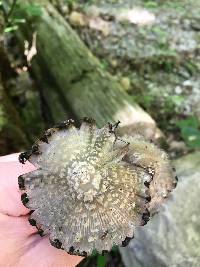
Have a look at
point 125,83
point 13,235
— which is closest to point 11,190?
point 13,235

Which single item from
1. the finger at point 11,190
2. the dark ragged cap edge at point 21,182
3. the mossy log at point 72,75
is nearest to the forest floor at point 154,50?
the mossy log at point 72,75

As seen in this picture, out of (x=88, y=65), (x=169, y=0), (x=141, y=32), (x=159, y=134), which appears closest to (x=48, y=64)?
(x=88, y=65)

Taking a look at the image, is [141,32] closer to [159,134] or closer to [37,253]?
[159,134]

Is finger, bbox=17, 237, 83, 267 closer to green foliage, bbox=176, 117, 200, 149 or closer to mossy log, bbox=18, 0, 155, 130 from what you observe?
mossy log, bbox=18, 0, 155, 130

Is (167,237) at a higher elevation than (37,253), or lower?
lower

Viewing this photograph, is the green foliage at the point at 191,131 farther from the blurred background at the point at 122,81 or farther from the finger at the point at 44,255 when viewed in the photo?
the finger at the point at 44,255

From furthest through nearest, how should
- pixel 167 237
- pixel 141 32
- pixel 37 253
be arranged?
pixel 141 32
pixel 167 237
pixel 37 253

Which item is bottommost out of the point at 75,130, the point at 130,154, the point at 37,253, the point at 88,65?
the point at 88,65

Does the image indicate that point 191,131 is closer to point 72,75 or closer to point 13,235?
point 72,75
